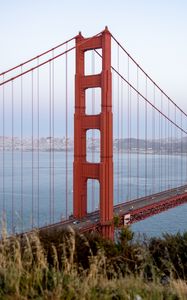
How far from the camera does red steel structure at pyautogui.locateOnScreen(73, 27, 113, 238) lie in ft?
55.6

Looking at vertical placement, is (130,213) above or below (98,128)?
below

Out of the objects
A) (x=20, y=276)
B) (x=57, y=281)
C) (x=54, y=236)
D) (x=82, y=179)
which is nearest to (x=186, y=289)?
(x=57, y=281)

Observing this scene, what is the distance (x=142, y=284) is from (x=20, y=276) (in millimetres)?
960

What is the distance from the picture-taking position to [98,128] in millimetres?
17609

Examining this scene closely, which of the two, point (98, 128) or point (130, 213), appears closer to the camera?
point (98, 128)

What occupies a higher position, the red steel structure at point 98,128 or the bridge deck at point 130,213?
the red steel structure at point 98,128

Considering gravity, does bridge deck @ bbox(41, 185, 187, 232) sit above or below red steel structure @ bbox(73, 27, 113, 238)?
below

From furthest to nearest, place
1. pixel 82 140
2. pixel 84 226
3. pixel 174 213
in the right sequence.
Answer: pixel 174 213 → pixel 82 140 → pixel 84 226

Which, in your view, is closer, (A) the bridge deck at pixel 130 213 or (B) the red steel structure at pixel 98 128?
(A) the bridge deck at pixel 130 213

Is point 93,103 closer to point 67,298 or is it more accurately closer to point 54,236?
point 54,236

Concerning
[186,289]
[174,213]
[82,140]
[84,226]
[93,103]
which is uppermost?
[93,103]

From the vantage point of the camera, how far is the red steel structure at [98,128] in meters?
16.9

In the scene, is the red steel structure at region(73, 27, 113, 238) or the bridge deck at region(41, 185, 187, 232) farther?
the red steel structure at region(73, 27, 113, 238)

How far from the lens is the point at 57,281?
3398mm
